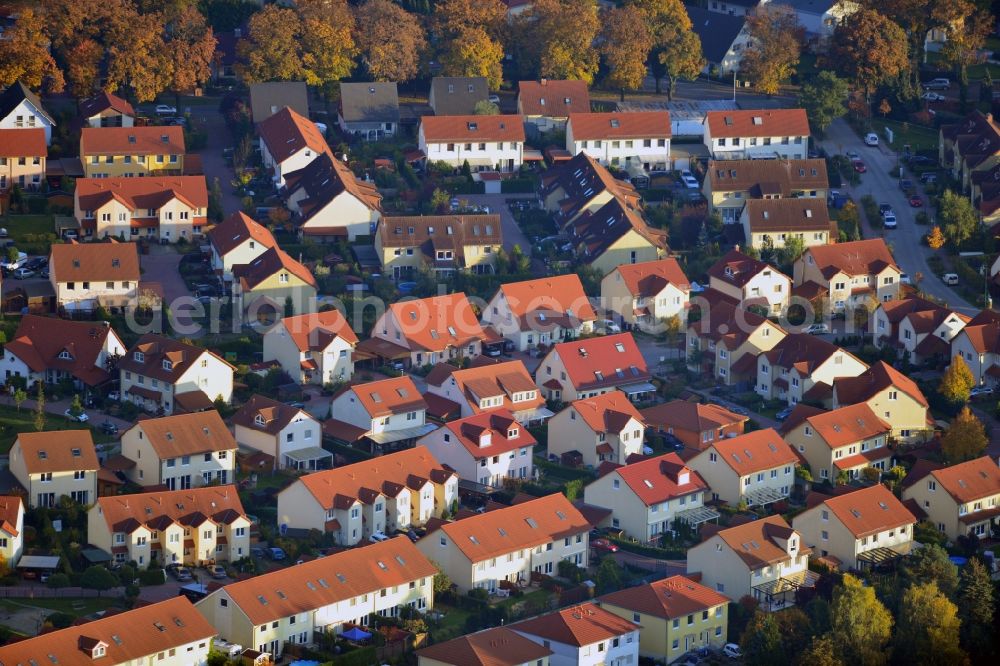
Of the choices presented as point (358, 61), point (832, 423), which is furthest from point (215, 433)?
point (358, 61)

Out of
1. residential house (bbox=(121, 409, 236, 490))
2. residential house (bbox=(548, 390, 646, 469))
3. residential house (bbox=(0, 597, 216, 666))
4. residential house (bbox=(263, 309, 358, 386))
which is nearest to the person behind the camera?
residential house (bbox=(0, 597, 216, 666))

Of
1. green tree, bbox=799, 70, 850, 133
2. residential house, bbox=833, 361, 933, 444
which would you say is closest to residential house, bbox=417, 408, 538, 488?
residential house, bbox=833, 361, 933, 444

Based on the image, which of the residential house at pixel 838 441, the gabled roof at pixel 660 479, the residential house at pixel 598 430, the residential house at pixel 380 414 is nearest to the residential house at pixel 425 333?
the residential house at pixel 380 414

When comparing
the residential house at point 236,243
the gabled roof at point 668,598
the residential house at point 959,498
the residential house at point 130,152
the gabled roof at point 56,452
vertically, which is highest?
the residential house at point 130,152

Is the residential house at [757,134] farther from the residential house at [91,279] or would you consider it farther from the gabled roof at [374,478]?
the gabled roof at [374,478]

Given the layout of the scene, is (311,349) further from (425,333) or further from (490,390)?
(490,390)

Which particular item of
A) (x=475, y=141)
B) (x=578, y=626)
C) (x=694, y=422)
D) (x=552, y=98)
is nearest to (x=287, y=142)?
(x=475, y=141)

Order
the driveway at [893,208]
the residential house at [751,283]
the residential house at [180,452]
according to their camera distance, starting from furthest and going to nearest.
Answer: the driveway at [893,208] < the residential house at [751,283] < the residential house at [180,452]

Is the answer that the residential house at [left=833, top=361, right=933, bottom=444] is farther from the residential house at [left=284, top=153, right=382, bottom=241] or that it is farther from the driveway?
the residential house at [left=284, top=153, right=382, bottom=241]
